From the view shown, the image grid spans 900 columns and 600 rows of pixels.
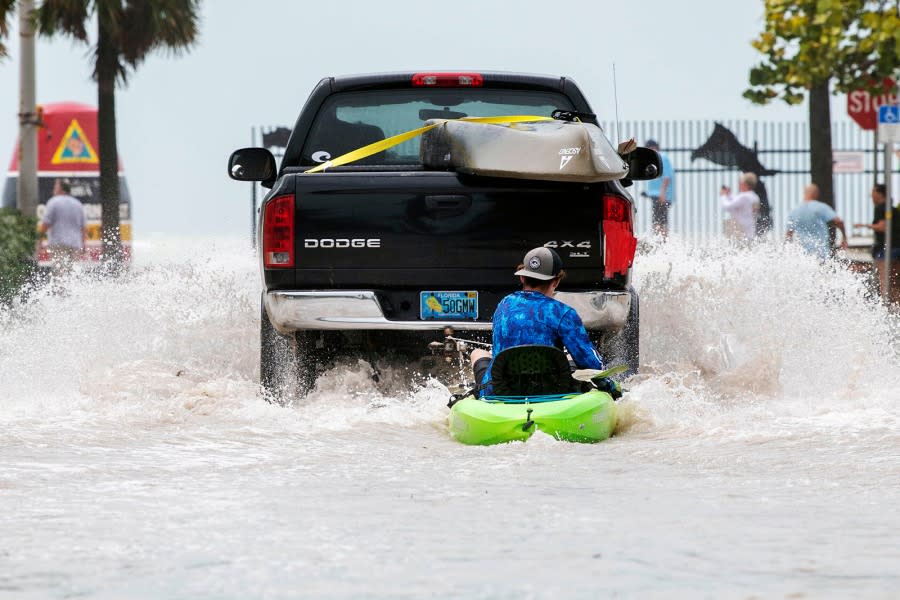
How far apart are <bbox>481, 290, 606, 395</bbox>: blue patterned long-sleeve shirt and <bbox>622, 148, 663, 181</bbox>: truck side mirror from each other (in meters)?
1.64

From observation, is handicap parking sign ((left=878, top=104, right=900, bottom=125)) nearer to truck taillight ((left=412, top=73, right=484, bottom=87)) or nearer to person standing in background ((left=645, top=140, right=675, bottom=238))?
person standing in background ((left=645, top=140, right=675, bottom=238))

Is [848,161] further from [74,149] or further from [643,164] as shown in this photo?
[643,164]

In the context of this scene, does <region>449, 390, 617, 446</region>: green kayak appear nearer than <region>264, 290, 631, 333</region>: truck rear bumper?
Yes

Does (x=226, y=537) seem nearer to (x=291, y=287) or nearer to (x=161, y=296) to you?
(x=291, y=287)

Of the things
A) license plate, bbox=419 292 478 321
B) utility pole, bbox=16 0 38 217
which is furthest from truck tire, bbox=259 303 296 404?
utility pole, bbox=16 0 38 217

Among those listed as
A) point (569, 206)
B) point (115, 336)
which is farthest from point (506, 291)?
point (115, 336)

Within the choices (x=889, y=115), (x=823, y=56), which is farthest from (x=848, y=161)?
(x=889, y=115)

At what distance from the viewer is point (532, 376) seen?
8.46 meters

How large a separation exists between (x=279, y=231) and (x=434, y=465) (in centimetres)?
192

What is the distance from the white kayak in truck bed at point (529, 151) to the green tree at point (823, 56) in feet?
50.9

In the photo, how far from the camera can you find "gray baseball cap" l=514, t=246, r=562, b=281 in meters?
8.32

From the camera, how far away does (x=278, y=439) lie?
843 centimetres

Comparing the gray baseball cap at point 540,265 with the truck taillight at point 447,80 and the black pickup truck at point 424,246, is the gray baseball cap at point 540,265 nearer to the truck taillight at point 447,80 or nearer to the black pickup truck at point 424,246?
the black pickup truck at point 424,246

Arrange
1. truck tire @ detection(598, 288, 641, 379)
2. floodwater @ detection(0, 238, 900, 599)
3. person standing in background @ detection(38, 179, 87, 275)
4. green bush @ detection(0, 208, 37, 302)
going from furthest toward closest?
1. person standing in background @ detection(38, 179, 87, 275)
2. green bush @ detection(0, 208, 37, 302)
3. truck tire @ detection(598, 288, 641, 379)
4. floodwater @ detection(0, 238, 900, 599)
